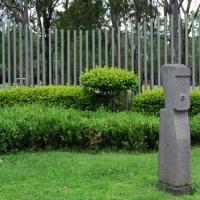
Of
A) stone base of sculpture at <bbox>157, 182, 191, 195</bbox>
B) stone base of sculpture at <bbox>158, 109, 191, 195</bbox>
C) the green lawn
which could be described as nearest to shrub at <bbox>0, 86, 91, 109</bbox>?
the green lawn

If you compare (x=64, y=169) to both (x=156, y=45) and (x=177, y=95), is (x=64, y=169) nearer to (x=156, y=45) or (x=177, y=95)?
(x=177, y=95)

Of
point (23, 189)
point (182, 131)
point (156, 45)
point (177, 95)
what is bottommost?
point (23, 189)

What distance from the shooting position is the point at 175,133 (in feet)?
18.0

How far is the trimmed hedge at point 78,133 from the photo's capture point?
7.98 meters

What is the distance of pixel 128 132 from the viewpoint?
26.5 ft

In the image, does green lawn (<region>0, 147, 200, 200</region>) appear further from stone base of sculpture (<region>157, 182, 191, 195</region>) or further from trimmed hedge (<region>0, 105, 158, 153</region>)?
trimmed hedge (<region>0, 105, 158, 153</region>)

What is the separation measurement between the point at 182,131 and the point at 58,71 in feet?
23.7

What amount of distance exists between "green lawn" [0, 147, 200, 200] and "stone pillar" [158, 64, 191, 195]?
20 cm

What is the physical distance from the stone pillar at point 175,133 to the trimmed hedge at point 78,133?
8.11 ft

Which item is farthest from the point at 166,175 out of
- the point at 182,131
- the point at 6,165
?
the point at 6,165

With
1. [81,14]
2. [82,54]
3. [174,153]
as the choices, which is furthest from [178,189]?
[81,14]

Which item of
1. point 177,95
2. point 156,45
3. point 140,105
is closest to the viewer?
point 177,95

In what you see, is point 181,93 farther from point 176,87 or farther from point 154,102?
point 154,102

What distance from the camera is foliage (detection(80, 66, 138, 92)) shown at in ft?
32.8
